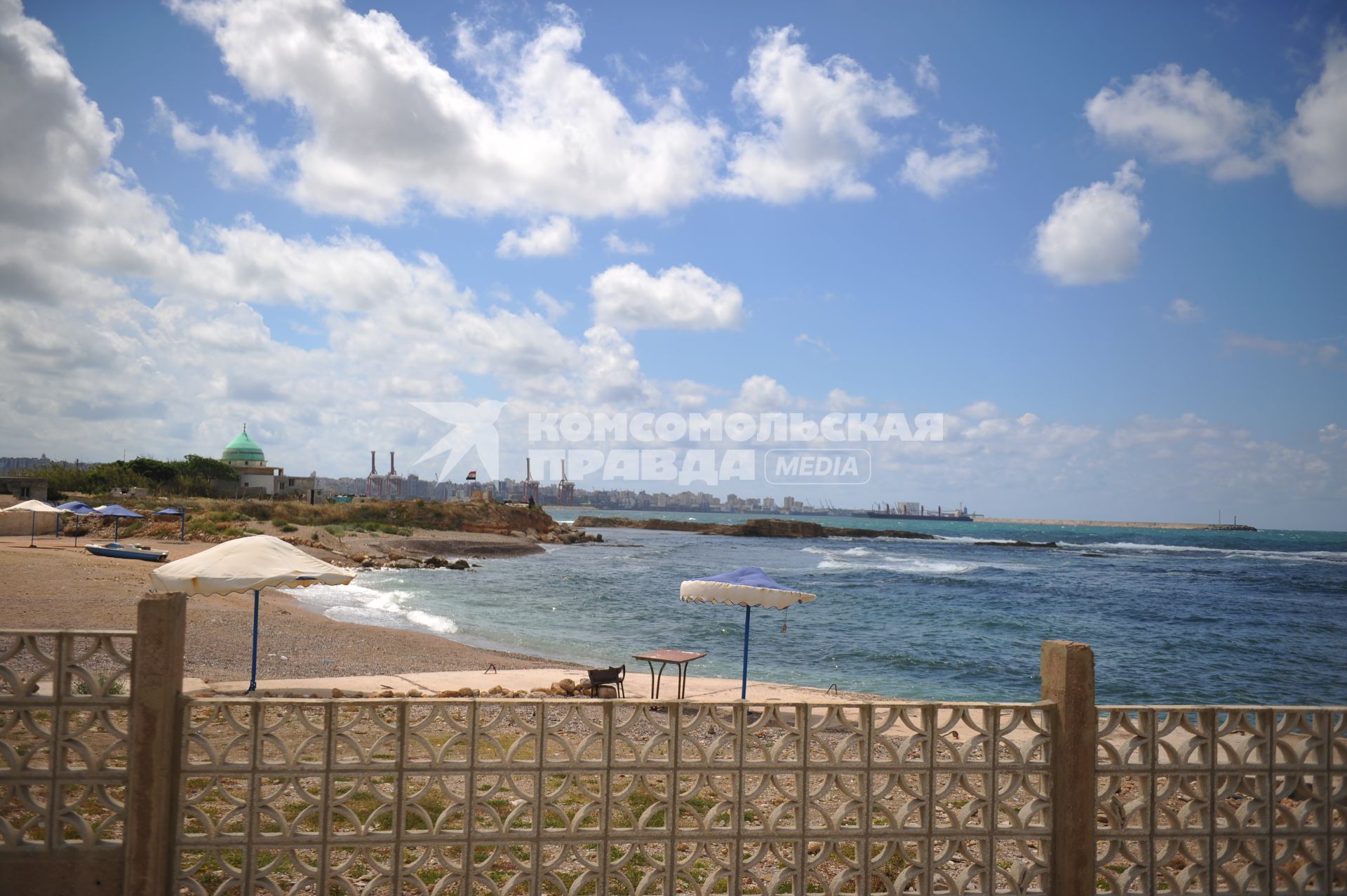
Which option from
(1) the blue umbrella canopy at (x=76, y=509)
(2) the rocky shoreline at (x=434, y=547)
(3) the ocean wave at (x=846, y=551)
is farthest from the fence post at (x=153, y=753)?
(3) the ocean wave at (x=846, y=551)

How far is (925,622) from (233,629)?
22063 mm

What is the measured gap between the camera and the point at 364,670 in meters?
14.2

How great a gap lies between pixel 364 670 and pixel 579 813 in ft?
37.3

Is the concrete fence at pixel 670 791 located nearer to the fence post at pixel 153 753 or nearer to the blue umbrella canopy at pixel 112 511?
the fence post at pixel 153 753

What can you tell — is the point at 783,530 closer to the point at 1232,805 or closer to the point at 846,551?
the point at 846,551

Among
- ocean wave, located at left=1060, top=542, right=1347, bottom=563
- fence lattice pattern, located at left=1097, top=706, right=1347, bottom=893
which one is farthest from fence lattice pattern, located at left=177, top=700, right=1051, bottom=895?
ocean wave, located at left=1060, top=542, right=1347, bottom=563

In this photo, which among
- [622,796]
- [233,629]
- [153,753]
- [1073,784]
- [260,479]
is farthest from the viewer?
[260,479]

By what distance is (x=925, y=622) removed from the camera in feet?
95.5

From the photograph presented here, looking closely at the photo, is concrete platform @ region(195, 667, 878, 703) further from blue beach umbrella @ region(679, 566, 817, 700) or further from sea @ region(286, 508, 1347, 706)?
blue beach umbrella @ region(679, 566, 817, 700)

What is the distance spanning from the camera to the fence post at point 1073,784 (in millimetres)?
4270

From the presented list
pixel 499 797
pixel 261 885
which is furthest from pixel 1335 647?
pixel 261 885

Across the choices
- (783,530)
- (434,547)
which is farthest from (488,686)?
(783,530)

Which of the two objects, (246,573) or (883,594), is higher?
(246,573)

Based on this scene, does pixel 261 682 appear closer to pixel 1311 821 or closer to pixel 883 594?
pixel 1311 821
